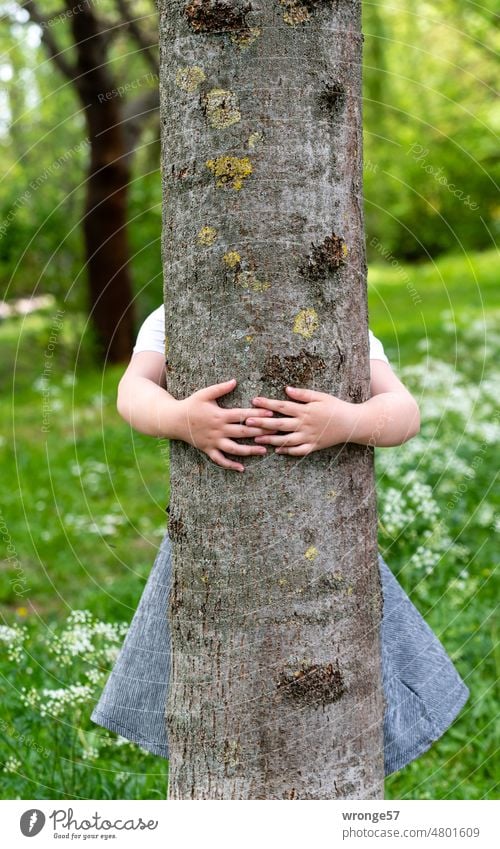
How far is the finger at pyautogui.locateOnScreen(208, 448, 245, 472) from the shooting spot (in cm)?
158

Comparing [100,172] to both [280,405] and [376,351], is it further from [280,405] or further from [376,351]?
[280,405]

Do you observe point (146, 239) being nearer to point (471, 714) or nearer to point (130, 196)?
point (130, 196)

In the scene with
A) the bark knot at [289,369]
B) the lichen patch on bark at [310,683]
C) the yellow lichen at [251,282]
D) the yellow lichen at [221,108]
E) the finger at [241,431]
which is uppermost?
the yellow lichen at [221,108]

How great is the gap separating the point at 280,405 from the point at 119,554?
3.39m

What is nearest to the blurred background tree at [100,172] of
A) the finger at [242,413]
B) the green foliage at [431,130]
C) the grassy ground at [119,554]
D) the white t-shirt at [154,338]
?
the grassy ground at [119,554]

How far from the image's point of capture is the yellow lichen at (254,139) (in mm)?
1503

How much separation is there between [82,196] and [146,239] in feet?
5.03

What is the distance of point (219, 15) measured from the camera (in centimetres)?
149

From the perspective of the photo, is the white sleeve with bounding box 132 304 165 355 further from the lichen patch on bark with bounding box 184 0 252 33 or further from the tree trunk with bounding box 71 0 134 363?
the tree trunk with bounding box 71 0 134 363

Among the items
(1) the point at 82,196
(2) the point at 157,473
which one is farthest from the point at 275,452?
(1) the point at 82,196

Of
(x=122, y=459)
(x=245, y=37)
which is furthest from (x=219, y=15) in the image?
(x=122, y=459)

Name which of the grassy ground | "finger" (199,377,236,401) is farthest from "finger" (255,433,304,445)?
the grassy ground

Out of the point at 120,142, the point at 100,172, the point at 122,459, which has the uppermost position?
the point at 120,142

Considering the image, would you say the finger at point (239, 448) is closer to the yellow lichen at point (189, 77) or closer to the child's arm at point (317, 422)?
the child's arm at point (317, 422)
